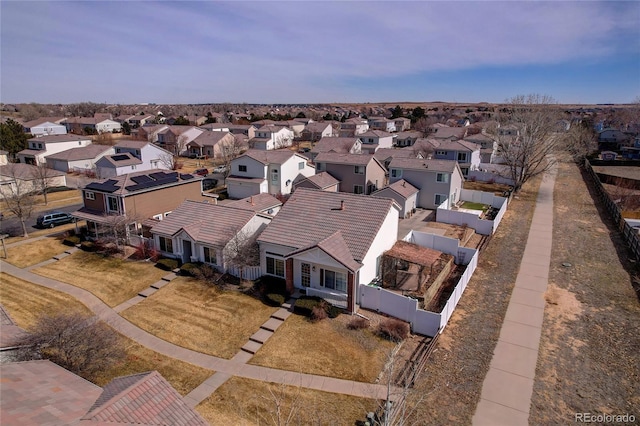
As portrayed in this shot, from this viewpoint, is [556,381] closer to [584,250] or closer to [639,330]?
[639,330]

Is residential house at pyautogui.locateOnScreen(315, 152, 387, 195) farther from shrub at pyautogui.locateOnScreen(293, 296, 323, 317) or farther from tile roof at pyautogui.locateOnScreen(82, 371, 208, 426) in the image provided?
tile roof at pyautogui.locateOnScreen(82, 371, 208, 426)

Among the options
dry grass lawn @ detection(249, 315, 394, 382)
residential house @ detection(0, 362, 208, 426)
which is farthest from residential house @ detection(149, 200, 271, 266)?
residential house @ detection(0, 362, 208, 426)

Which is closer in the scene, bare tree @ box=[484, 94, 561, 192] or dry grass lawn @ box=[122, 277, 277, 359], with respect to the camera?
dry grass lawn @ box=[122, 277, 277, 359]

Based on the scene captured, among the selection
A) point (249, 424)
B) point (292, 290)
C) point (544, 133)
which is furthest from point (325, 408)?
point (544, 133)

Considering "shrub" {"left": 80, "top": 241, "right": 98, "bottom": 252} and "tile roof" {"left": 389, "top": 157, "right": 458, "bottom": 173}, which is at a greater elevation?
"tile roof" {"left": 389, "top": 157, "right": 458, "bottom": 173}

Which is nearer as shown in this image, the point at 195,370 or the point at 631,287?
the point at 195,370

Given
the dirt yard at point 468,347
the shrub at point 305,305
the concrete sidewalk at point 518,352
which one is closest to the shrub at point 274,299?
the shrub at point 305,305
